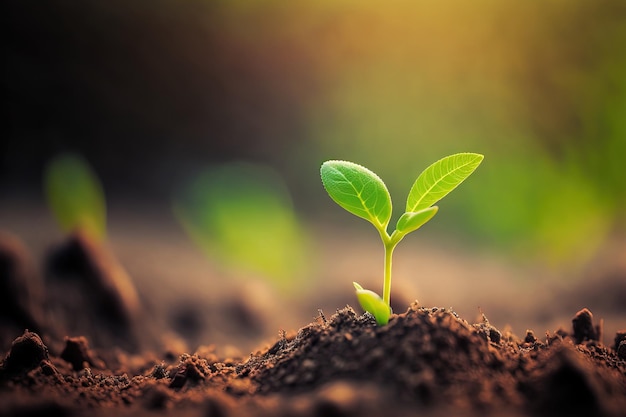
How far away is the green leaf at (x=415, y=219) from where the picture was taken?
1.07 metres

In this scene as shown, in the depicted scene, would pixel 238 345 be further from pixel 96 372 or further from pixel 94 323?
pixel 96 372

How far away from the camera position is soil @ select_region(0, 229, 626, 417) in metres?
0.88

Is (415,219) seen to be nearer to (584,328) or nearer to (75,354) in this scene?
(584,328)

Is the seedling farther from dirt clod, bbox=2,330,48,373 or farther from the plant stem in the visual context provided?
dirt clod, bbox=2,330,48,373

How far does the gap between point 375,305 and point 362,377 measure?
17 centimetres

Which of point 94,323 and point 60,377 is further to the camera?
point 94,323

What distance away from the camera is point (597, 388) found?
2.91 feet

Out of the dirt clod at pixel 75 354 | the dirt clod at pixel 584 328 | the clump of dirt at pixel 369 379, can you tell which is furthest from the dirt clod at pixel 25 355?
the dirt clod at pixel 584 328

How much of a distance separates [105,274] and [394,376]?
1.48 m

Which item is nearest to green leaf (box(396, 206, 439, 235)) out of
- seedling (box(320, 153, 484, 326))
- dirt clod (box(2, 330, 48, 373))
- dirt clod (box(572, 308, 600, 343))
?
seedling (box(320, 153, 484, 326))

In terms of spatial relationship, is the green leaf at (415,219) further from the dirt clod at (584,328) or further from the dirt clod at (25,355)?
the dirt clod at (25,355)

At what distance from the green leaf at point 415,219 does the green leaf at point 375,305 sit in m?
0.14

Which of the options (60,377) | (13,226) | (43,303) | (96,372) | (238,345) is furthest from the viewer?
(13,226)

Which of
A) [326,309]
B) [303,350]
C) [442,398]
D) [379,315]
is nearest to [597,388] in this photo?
[442,398]
